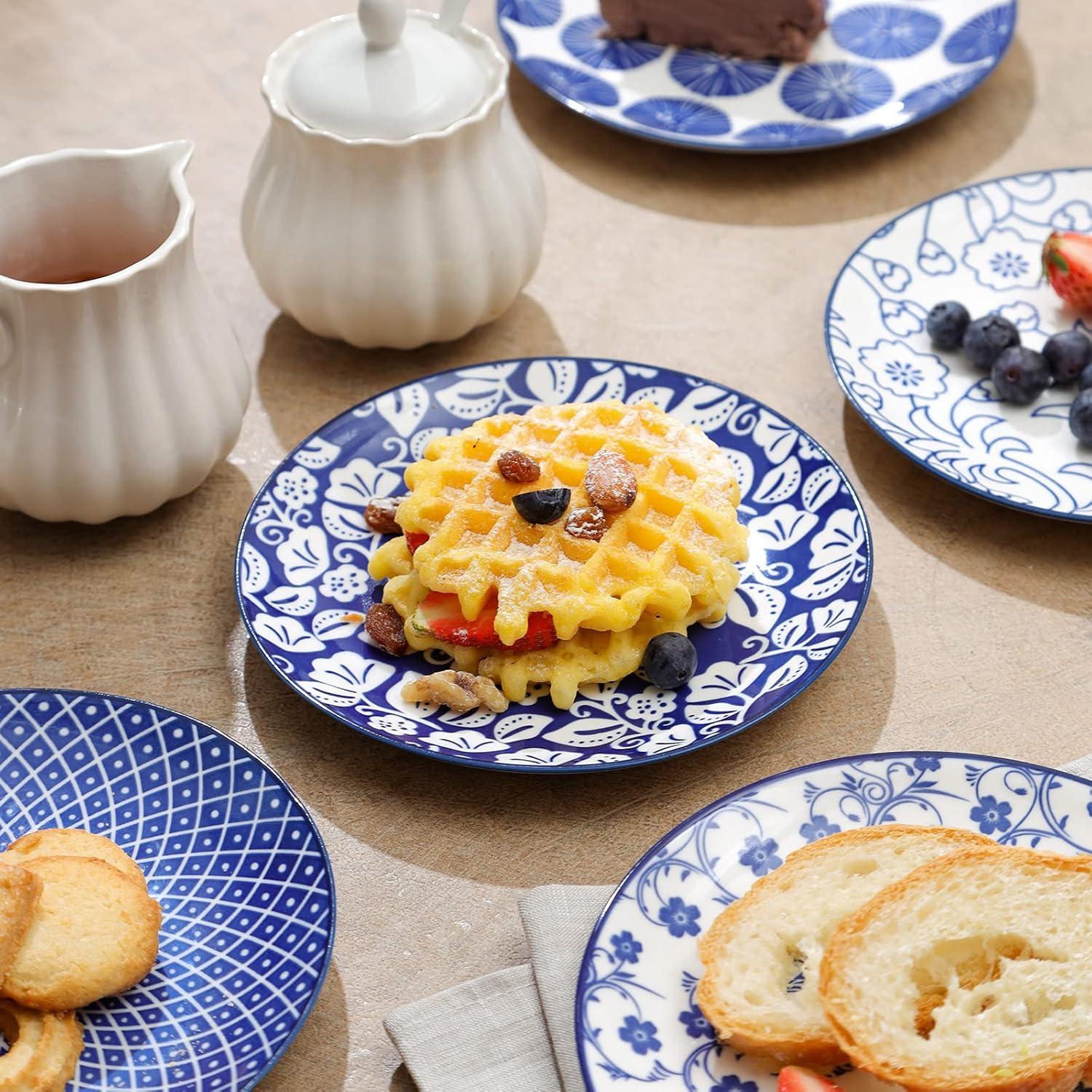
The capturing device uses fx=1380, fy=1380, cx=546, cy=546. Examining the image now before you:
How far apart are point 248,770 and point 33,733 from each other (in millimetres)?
225

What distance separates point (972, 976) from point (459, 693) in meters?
0.55

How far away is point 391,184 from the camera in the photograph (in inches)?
66.4

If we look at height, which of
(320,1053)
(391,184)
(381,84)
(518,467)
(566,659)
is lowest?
(320,1053)

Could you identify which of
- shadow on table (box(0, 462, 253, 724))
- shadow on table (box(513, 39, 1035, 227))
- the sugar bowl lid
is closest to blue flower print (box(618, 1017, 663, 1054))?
shadow on table (box(0, 462, 253, 724))

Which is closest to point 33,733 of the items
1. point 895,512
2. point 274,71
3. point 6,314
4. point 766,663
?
point 6,314

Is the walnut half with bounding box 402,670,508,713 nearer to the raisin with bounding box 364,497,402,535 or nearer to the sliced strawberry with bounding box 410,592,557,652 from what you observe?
the sliced strawberry with bounding box 410,592,557,652

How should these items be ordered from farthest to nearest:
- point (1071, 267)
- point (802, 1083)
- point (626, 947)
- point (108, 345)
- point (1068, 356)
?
point (1071, 267)
point (1068, 356)
point (108, 345)
point (626, 947)
point (802, 1083)

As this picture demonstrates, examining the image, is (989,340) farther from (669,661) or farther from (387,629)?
(387,629)

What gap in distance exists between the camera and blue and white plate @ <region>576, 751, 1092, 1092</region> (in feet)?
3.50

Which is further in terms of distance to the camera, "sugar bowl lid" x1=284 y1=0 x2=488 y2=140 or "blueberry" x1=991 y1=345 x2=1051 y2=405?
"blueberry" x1=991 y1=345 x2=1051 y2=405

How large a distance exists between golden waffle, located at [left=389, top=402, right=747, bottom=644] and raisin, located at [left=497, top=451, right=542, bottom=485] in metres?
0.01

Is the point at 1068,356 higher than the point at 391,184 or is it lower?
lower

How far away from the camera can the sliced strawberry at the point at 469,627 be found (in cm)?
139

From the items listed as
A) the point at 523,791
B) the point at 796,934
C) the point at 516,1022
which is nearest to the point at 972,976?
the point at 796,934
